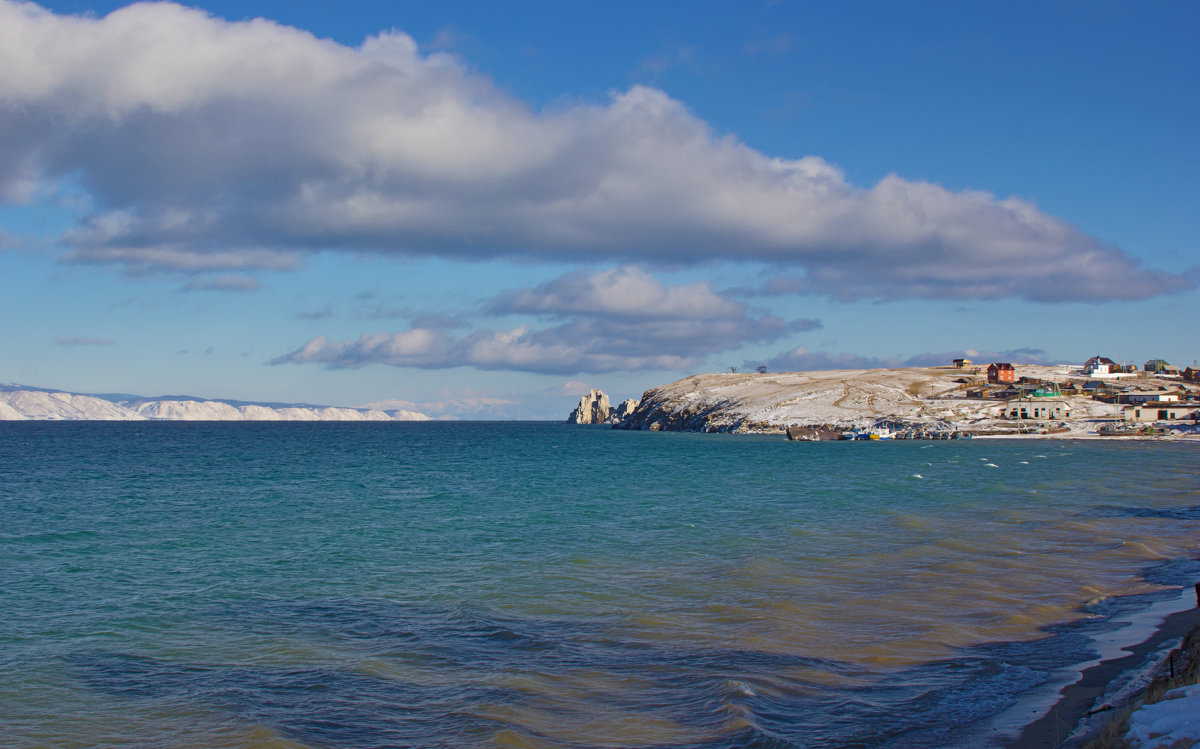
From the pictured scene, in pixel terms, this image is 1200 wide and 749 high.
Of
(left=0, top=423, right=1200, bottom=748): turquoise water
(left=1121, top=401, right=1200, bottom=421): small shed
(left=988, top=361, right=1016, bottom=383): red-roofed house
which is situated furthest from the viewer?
(left=988, top=361, right=1016, bottom=383): red-roofed house

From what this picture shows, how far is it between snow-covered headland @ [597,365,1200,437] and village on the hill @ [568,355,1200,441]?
207mm

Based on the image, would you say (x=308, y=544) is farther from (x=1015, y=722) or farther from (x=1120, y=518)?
(x=1120, y=518)

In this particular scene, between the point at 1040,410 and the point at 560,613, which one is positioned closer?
the point at 560,613

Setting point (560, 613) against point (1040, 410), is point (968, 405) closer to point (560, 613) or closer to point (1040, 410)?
point (1040, 410)

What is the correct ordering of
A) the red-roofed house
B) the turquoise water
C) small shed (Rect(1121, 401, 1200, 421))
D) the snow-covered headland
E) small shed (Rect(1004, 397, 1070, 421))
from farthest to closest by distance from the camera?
1. the red-roofed house
2. small shed (Rect(1004, 397, 1070, 421))
3. the snow-covered headland
4. small shed (Rect(1121, 401, 1200, 421))
5. the turquoise water

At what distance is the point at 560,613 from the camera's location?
2239 centimetres

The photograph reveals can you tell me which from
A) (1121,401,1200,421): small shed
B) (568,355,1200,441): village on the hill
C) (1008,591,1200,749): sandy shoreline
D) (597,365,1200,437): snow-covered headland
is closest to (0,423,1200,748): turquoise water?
(1008,591,1200,749): sandy shoreline

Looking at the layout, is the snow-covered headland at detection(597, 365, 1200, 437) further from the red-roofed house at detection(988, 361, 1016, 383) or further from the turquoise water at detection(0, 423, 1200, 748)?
the turquoise water at detection(0, 423, 1200, 748)

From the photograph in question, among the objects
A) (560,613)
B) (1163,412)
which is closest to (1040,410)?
(1163,412)

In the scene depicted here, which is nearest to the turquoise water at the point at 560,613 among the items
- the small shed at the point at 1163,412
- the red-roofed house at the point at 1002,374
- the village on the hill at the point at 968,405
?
the village on the hill at the point at 968,405

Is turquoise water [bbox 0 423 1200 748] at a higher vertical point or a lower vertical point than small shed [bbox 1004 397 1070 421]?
lower

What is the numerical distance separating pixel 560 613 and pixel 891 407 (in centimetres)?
14301

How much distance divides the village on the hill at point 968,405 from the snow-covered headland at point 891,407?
0.21 m

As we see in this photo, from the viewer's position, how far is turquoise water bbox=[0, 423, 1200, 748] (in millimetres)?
14703
